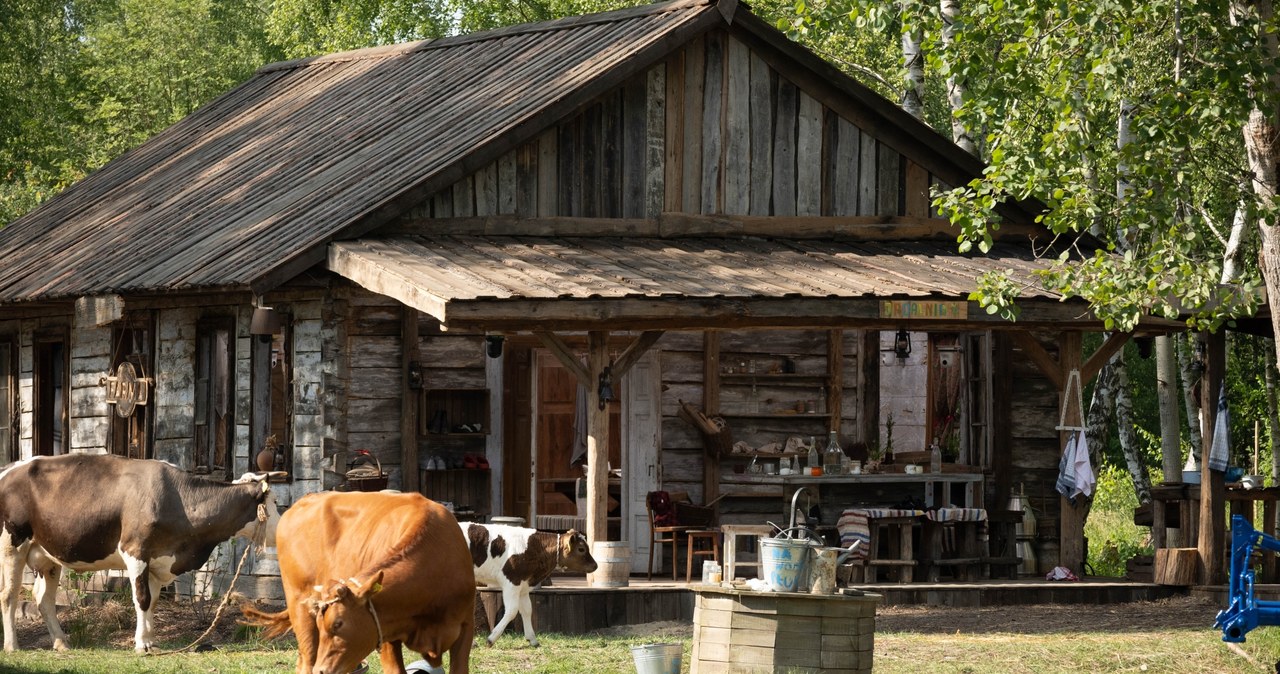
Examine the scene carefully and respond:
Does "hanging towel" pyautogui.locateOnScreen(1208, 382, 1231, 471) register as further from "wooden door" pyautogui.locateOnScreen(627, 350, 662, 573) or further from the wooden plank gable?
"wooden door" pyautogui.locateOnScreen(627, 350, 662, 573)

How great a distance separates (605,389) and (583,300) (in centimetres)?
108

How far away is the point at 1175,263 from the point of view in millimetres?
11656

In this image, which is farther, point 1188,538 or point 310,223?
point 1188,538

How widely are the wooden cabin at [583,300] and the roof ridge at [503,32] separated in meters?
0.12

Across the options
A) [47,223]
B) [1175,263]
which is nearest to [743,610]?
[1175,263]

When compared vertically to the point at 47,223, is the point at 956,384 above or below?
below

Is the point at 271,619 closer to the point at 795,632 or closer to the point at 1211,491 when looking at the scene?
the point at 795,632

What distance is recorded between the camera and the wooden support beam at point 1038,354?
51.4ft

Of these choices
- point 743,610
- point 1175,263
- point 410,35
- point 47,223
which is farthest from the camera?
point 410,35

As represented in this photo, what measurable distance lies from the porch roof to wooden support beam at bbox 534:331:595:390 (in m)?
0.12

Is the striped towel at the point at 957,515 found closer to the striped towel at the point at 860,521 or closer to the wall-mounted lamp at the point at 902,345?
the striped towel at the point at 860,521

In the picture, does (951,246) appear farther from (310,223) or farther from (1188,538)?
(310,223)

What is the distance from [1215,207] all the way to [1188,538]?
587cm

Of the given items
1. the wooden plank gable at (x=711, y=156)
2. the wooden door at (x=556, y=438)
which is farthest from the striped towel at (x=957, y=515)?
the wooden door at (x=556, y=438)
